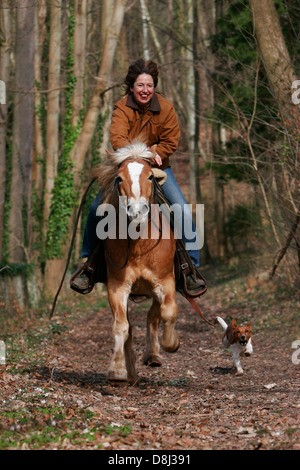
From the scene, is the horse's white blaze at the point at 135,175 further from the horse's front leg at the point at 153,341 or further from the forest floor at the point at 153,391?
the forest floor at the point at 153,391

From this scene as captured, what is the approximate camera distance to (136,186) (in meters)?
7.04

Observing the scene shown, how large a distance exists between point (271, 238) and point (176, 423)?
34.4ft

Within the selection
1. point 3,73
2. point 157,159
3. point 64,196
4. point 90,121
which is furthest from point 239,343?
point 90,121

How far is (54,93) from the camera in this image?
2283 cm

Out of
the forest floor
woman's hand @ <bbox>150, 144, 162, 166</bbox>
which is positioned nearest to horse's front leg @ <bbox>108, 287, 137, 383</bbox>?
the forest floor

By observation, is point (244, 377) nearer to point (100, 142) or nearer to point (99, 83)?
point (99, 83)

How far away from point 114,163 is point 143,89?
44.4 inches

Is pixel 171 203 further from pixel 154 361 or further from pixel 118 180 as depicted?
pixel 154 361

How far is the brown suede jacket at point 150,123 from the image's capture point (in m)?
8.16

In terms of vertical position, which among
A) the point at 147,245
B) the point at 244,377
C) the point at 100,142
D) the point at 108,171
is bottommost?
the point at 244,377

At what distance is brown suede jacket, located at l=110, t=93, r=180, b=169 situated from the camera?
816cm

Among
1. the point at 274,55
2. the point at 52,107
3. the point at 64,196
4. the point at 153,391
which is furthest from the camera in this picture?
the point at 52,107

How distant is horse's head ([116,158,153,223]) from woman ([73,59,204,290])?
80 cm
